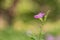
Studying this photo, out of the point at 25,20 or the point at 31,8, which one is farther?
the point at 31,8

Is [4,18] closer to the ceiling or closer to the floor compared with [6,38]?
closer to the ceiling

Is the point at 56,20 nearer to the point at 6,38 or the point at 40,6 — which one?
the point at 40,6

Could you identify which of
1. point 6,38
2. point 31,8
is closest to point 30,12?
point 31,8

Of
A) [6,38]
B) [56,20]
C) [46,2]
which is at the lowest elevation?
[6,38]

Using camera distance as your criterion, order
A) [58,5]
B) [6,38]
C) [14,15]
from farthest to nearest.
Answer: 1. [58,5]
2. [14,15]
3. [6,38]

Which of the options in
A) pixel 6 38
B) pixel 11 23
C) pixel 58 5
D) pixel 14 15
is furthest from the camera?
pixel 58 5

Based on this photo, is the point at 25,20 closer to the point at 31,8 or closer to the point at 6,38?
the point at 31,8

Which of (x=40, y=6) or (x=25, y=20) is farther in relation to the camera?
(x=40, y=6)

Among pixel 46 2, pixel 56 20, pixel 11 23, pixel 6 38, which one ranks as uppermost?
pixel 46 2

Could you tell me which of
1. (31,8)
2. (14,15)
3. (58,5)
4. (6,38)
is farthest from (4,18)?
(6,38)
